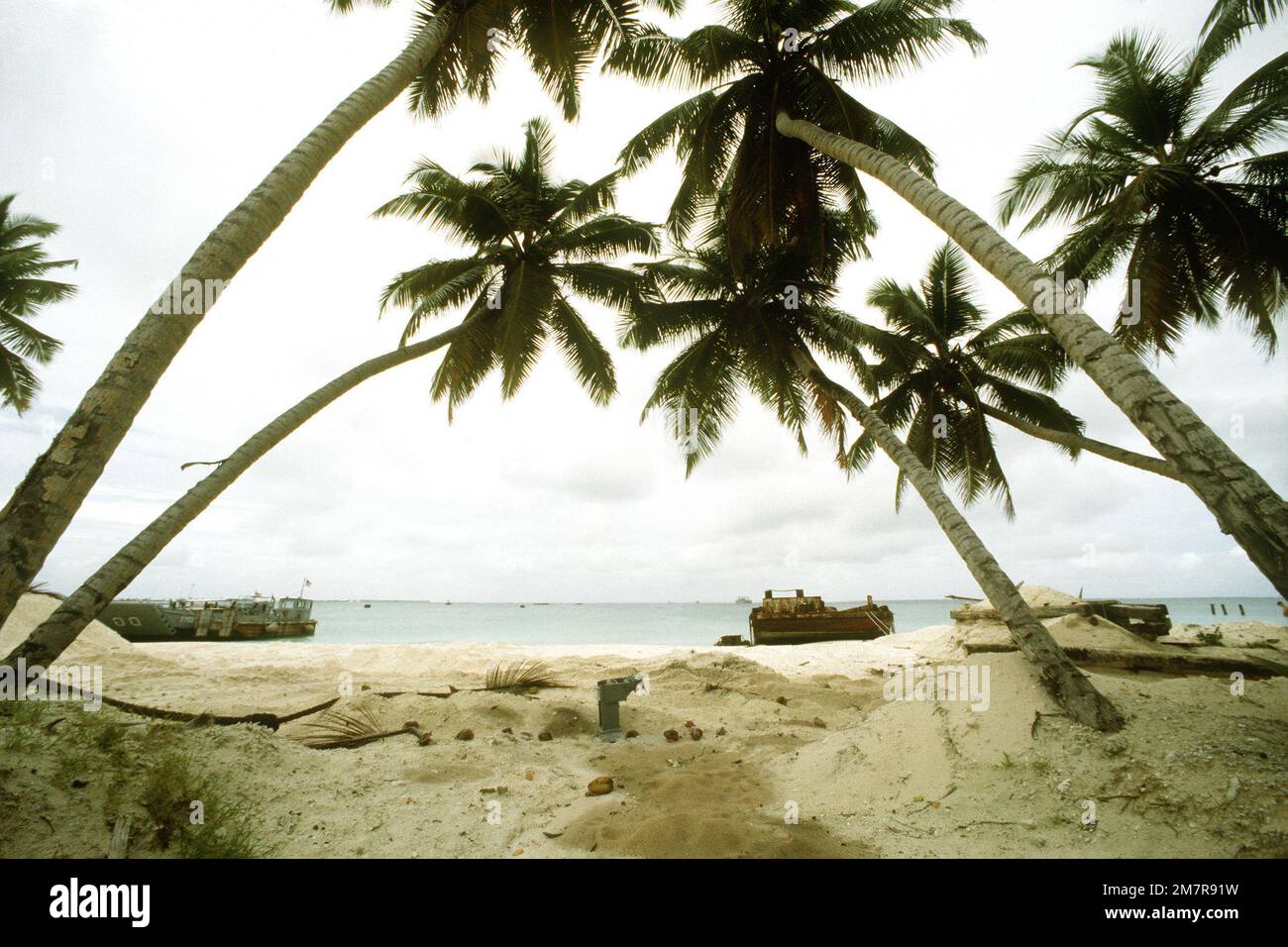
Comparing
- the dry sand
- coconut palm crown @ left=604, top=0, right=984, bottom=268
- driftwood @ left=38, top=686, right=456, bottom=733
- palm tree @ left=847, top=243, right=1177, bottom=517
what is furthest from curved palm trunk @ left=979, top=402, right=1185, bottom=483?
driftwood @ left=38, top=686, right=456, bottom=733

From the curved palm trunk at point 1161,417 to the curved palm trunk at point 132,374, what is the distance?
6.12 metres

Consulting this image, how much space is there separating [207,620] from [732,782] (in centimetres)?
3396

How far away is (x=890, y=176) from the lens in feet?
18.5

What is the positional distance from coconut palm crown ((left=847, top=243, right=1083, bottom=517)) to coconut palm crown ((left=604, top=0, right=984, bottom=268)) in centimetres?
462

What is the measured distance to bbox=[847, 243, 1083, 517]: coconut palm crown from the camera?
1264 centimetres

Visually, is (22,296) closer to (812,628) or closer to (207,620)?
(207,620)

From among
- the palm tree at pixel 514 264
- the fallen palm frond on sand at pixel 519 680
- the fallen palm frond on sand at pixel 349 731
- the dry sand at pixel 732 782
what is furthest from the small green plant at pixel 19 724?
the palm tree at pixel 514 264

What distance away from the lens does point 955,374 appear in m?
13.2

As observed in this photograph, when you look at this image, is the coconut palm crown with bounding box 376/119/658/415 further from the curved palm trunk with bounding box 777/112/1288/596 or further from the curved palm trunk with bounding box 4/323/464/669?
the curved palm trunk with bounding box 777/112/1288/596

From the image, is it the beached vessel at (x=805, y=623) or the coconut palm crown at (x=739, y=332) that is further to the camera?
the beached vessel at (x=805, y=623)

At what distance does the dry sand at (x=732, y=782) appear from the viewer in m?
3.03

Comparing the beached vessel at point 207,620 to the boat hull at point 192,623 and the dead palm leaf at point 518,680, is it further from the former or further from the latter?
the dead palm leaf at point 518,680

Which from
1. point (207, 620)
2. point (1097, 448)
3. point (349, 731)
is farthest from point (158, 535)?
point (207, 620)
